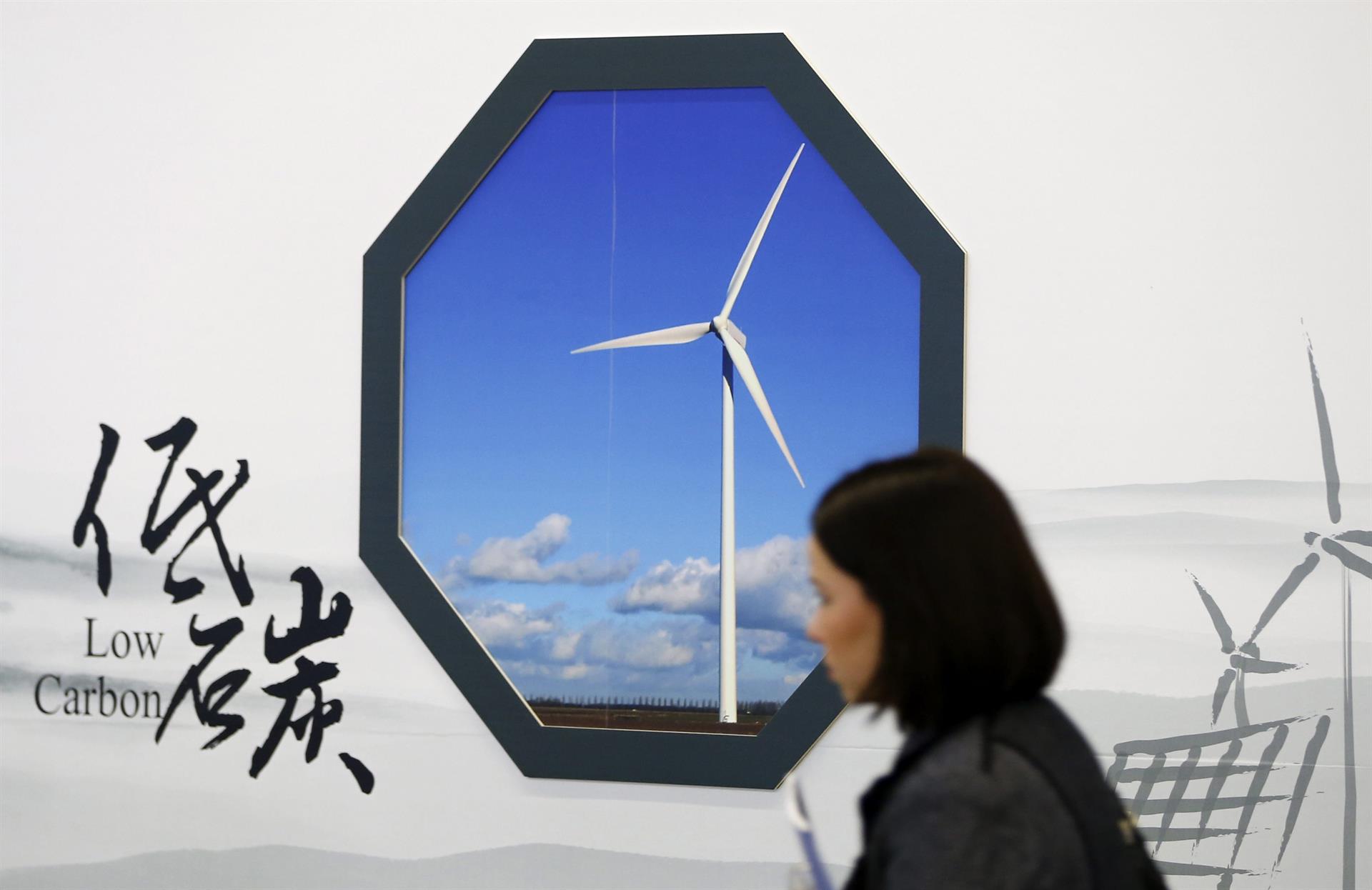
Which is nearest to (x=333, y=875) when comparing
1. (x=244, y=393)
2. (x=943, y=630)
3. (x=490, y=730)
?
(x=490, y=730)

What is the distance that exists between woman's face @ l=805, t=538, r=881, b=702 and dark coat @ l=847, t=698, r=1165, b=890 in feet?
0.22

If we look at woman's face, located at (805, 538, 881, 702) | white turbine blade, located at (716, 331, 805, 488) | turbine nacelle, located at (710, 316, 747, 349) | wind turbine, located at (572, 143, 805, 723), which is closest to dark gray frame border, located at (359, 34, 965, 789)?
wind turbine, located at (572, 143, 805, 723)

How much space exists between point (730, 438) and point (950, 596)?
2.28m

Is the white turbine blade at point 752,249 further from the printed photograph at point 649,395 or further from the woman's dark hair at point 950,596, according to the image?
the woman's dark hair at point 950,596

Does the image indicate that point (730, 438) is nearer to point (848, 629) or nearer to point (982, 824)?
point (848, 629)

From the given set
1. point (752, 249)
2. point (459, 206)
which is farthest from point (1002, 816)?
point (459, 206)

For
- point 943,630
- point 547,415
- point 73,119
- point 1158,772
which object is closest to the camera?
point 943,630

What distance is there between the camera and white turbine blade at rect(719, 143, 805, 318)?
10.7 feet

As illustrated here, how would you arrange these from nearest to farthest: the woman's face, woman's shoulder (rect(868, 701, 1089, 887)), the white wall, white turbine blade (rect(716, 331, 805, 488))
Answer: woman's shoulder (rect(868, 701, 1089, 887))
the woman's face
the white wall
white turbine blade (rect(716, 331, 805, 488))

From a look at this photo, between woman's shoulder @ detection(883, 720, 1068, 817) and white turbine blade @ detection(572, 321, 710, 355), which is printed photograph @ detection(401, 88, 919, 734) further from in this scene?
woman's shoulder @ detection(883, 720, 1068, 817)

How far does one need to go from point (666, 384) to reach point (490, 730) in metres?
0.99

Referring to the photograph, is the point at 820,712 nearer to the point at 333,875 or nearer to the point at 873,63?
the point at 333,875

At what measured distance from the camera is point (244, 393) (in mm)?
3441

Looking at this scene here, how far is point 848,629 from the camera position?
104cm
